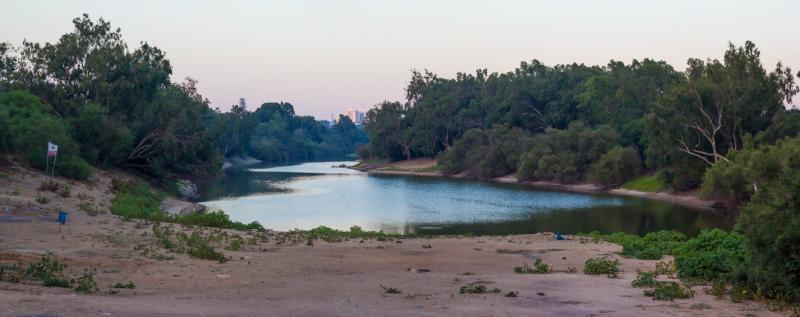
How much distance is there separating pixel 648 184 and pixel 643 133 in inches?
447

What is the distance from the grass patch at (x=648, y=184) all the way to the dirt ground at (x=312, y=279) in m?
49.2

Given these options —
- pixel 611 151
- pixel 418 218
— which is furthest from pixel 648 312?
pixel 611 151

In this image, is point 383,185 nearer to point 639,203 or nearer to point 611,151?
point 611,151

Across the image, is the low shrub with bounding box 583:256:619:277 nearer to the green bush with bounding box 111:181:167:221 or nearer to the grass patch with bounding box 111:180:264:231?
the grass patch with bounding box 111:180:264:231

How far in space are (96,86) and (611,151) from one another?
177 feet

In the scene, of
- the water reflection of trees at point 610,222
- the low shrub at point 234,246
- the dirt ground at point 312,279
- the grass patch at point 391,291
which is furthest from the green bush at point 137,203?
the grass patch at point 391,291

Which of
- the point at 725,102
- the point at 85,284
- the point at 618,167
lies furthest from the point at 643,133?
the point at 85,284

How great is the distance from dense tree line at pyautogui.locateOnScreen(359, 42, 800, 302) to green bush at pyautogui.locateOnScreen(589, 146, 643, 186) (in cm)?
15

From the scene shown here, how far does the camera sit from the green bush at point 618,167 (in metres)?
85.6

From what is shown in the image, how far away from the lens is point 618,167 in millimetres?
85625

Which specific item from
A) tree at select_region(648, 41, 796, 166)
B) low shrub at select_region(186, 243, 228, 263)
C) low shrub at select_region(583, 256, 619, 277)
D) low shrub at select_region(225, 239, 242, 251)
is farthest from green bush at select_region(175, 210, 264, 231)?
tree at select_region(648, 41, 796, 166)

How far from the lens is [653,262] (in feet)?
85.6

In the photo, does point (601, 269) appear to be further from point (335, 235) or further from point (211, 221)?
point (211, 221)

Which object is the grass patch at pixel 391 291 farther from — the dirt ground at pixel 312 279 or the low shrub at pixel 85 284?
the low shrub at pixel 85 284
